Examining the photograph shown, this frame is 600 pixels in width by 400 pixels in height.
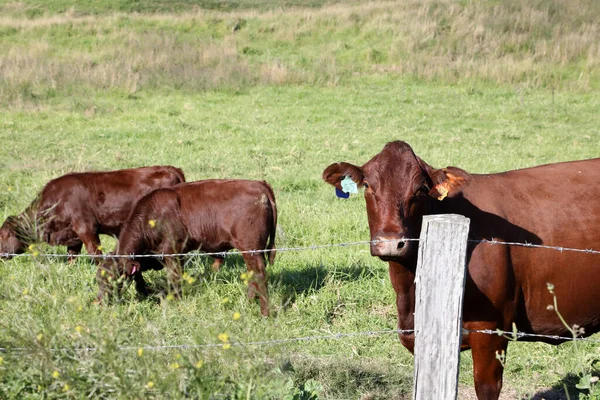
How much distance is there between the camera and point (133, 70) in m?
19.9

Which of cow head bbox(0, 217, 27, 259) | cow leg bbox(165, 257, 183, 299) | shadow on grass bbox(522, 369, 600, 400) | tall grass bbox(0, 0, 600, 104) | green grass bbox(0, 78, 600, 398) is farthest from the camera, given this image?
tall grass bbox(0, 0, 600, 104)

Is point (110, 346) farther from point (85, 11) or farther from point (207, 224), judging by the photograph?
point (85, 11)

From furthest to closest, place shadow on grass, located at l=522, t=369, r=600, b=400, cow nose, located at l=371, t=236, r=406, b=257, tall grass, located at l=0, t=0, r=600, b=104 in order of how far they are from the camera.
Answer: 1. tall grass, located at l=0, t=0, r=600, b=104
2. shadow on grass, located at l=522, t=369, r=600, b=400
3. cow nose, located at l=371, t=236, r=406, b=257

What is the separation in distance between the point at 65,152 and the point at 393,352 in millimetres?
8613

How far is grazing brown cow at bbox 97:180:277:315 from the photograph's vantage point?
7199 mm

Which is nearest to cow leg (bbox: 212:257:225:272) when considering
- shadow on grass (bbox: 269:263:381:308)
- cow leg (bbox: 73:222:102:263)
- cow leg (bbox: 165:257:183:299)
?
shadow on grass (bbox: 269:263:381:308)

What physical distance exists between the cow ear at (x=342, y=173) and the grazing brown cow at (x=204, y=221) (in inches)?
83.9

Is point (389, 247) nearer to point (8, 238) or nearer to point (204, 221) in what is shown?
point (204, 221)

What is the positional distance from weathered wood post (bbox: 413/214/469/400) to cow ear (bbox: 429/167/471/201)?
121 cm

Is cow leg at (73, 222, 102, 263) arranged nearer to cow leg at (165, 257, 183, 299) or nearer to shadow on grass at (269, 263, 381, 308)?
cow leg at (165, 257, 183, 299)

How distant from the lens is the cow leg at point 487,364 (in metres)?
4.60

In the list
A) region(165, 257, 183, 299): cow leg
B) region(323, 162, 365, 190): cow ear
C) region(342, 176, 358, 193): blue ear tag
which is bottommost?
region(165, 257, 183, 299): cow leg

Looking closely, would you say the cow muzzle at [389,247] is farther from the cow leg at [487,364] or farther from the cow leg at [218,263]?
the cow leg at [218,263]

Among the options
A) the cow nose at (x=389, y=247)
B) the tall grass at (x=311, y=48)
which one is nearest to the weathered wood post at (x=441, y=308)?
the cow nose at (x=389, y=247)
